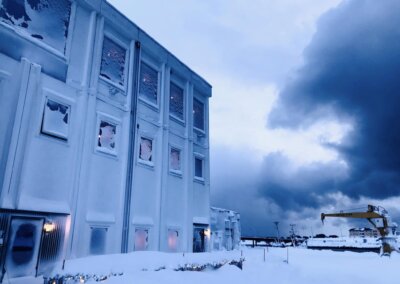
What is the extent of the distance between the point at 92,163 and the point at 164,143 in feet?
19.0

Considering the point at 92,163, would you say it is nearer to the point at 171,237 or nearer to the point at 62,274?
the point at 62,274

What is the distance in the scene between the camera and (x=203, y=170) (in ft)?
76.8

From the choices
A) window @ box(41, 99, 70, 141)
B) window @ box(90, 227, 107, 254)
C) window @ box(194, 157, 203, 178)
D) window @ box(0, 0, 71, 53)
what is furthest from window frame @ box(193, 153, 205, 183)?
window @ box(0, 0, 71, 53)

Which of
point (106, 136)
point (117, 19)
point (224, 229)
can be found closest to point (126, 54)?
point (117, 19)

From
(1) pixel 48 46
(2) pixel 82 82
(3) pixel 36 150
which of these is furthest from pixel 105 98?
(3) pixel 36 150

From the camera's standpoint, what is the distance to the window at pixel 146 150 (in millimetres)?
Answer: 17672

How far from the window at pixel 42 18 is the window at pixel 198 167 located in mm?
12259

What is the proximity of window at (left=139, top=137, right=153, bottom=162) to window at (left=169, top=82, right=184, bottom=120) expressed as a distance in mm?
3449

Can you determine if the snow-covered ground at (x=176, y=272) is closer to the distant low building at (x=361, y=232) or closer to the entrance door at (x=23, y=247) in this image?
the entrance door at (x=23, y=247)

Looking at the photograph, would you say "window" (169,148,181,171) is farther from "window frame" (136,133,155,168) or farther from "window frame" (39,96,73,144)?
"window frame" (39,96,73,144)

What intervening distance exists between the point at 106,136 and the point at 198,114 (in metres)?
10.2

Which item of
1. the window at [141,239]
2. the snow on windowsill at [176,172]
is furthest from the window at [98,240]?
the snow on windowsill at [176,172]

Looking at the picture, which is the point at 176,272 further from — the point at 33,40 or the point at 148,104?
the point at 33,40

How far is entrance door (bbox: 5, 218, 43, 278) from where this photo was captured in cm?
1052
